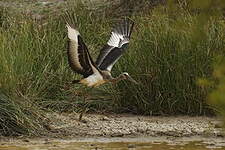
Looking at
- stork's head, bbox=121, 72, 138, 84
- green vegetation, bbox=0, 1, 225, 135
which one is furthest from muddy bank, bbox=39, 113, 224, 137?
stork's head, bbox=121, 72, 138, 84

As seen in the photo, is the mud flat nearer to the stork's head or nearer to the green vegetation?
the green vegetation

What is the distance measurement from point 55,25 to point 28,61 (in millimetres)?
2624

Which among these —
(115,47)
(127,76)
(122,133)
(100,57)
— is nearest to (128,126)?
(122,133)

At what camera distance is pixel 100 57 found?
9.84m

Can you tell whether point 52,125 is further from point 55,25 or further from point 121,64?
point 55,25

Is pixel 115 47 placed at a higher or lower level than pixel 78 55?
higher

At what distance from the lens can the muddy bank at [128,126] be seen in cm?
919

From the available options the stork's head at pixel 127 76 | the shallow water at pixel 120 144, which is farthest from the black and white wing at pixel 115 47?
the shallow water at pixel 120 144

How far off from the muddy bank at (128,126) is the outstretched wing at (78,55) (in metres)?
0.77

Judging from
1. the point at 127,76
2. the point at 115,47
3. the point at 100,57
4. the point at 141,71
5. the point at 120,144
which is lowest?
the point at 120,144

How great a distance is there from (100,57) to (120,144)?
1.73m

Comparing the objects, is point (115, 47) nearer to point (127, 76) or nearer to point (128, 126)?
point (127, 76)

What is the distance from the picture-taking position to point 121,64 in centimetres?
1105

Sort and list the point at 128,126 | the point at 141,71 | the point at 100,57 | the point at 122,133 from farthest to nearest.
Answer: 1. the point at 141,71
2. the point at 100,57
3. the point at 128,126
4. the point at 122,133
